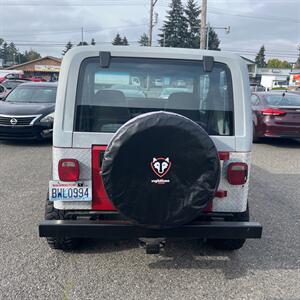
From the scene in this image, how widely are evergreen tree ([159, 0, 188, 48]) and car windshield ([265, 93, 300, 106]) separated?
63449mm

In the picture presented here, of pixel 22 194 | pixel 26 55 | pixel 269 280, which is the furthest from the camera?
pixel 26 55

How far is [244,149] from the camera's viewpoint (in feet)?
10.4

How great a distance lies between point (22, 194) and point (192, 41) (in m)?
70.6

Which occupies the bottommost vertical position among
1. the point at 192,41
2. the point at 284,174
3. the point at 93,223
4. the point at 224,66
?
the point at 284,174

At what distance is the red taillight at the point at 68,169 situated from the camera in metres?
3.11

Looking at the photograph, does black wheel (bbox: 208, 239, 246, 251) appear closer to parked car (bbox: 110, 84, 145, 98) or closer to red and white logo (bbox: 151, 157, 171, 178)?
red and white logo (bbox: 151, 157, 171, 178)

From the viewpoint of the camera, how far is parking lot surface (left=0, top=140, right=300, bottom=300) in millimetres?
3051

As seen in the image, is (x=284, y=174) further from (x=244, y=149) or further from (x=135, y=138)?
(x=135, y=138)

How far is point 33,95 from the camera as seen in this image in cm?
1059

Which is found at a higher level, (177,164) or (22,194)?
(177,164)

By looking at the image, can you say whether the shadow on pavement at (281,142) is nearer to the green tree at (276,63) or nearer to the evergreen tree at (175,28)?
the evergreen tree at (175,28)

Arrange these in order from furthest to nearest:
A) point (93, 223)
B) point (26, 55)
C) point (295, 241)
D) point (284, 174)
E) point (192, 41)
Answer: point (26, 55)
point (192, 41)
point (284, 174)
point (295, 241)
point (93, 223)

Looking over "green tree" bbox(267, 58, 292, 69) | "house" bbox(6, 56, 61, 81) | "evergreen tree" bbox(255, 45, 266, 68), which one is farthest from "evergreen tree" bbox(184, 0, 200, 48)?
"green tree" bbox(267, 58, 292, 69)

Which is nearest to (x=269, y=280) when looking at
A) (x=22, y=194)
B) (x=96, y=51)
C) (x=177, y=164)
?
(x=177, y=164)
